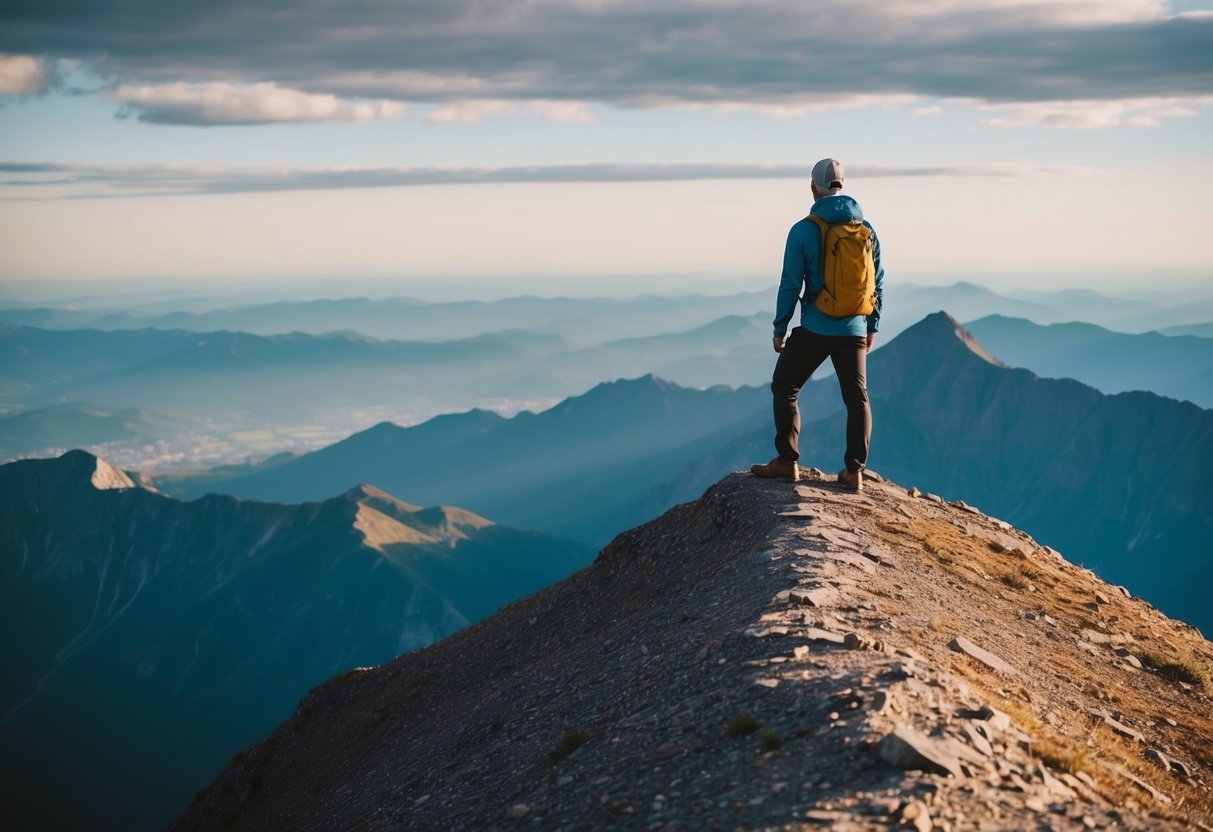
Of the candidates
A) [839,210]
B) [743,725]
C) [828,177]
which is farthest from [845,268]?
[743,725]

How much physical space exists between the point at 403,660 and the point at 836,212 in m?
20.7

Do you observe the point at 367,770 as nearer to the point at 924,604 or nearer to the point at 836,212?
the point at 924,604

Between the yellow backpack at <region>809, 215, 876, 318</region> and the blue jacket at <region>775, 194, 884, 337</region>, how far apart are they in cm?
11

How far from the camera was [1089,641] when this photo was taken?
18062 millimetres

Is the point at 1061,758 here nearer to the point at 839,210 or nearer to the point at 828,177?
the point at 839,210

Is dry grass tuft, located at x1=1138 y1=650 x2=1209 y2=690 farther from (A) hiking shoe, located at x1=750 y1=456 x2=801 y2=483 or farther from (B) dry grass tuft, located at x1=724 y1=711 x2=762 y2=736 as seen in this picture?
(B) dry grass tuft, located at x1=724 y1=711 x2=762 y2=736

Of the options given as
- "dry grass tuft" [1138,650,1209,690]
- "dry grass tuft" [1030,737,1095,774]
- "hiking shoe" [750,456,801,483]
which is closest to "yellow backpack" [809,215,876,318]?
"hiking shoe" [750,456,801,483]

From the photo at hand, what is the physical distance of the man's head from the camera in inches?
682

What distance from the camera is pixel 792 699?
11.1 m

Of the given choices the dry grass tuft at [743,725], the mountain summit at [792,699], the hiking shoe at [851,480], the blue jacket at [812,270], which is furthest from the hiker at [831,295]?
the dry grass tuft at [743,725]

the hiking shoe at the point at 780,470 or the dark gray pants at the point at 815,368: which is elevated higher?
the dark gray pants at the point at 815,368

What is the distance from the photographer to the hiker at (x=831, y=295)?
17.0 meters

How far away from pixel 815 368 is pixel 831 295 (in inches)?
89.9

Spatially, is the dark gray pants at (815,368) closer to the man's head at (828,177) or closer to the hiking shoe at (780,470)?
the hiking shoe at (780,470)
